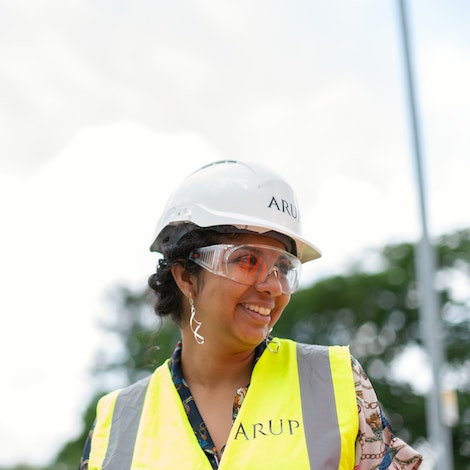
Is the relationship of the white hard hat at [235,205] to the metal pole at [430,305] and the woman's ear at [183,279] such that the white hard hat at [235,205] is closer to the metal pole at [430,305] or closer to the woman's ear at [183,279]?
the woman's ear at [183,279]

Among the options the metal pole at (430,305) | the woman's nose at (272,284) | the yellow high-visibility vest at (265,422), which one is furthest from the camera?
the metal pole at (430,305)

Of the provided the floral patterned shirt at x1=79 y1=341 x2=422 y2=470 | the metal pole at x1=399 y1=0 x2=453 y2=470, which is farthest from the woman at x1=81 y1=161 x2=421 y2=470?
the metal pole at x1=399 y1=0 x2=453 y2=470

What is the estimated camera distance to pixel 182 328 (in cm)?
412

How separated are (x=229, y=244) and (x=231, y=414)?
0.69m

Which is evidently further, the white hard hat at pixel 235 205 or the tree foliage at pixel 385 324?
the tree foliage at pixel 385 324

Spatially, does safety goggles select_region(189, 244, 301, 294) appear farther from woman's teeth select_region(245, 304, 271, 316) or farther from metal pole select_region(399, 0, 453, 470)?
metal pole select_region(399, 0, 453, 470)

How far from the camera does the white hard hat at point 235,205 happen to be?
12.7ft

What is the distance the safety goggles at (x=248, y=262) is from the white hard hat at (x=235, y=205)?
10 centimetres

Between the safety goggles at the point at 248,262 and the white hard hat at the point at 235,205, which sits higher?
the white hard hat at the point at 235,205

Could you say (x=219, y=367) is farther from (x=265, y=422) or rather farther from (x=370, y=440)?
(x=370, y=440)

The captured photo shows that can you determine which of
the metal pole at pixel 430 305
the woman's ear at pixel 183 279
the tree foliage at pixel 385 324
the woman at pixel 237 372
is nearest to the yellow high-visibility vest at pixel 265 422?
the woman at pixel 237 372

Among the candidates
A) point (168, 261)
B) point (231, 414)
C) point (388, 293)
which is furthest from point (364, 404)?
point (388, 293)

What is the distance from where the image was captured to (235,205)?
12.8 feet

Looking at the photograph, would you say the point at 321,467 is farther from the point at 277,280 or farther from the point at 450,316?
the point at 450,316
